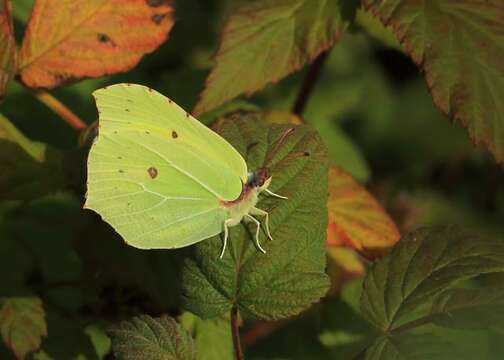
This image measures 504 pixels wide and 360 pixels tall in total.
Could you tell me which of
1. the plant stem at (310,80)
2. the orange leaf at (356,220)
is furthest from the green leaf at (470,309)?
the plant stem at (310,80)

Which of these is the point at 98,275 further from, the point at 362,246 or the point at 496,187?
the point at 496,187

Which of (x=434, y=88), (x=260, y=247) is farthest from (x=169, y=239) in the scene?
(x=434, y=88)

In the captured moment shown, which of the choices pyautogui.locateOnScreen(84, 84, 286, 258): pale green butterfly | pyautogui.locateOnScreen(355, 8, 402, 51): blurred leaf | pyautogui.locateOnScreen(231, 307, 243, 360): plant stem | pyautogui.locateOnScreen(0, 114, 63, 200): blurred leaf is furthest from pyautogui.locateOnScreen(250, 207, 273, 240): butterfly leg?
pyautogui.locateOnScreen(355, 8, 402, 51): blurred leaf

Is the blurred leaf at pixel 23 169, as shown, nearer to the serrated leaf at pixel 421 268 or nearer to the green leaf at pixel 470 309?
the serrated leaf at pixel 421 268

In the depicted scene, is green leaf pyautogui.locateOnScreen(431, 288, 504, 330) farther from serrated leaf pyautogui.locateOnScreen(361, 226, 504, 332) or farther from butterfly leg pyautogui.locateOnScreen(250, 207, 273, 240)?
butterfly leg pyautogui.locateOnScreen(250, 207, 273, 240)

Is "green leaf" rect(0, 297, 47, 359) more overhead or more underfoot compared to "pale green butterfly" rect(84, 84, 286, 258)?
more underfoot

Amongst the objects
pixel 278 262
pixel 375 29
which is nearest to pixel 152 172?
pixel 278 262
